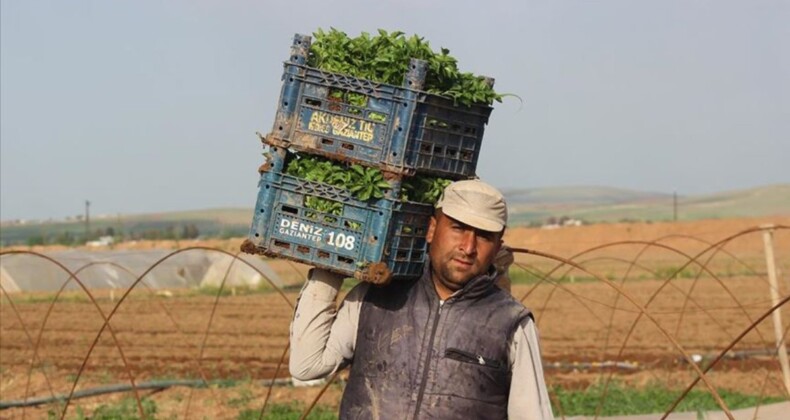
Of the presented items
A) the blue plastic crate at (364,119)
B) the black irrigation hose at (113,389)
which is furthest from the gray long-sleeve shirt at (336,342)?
the black irrigation hose at (113,389)

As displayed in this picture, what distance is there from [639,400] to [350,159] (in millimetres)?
6687

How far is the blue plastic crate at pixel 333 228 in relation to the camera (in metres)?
3.69

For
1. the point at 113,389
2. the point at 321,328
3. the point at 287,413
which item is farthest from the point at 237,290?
the point at 321,328

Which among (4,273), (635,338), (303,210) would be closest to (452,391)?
(303,210)

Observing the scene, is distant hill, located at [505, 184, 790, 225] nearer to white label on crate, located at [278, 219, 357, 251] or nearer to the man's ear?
the man's ear

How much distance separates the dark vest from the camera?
345 cm

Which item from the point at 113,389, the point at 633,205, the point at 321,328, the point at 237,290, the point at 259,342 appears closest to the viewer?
the point at 321,328

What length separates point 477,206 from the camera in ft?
11.4

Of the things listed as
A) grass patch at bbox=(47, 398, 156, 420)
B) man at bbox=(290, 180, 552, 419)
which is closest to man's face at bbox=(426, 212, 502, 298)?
man at bbox=(290, 180, 552, 419)

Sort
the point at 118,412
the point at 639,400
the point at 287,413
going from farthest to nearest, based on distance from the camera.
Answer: the point at 639,400 → the point at 118,412 → the point at 287,413

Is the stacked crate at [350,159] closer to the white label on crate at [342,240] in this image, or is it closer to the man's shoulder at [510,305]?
the white label on crate at [342,240]

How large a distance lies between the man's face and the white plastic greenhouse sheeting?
2095 cm

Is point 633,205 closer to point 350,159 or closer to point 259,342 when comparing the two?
point 259,342

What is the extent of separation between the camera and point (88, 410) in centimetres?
963
